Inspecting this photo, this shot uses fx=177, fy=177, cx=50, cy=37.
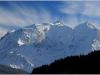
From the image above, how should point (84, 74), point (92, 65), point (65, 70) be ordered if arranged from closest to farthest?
point (84, 74) < point (92, 65) < point (65, 70)

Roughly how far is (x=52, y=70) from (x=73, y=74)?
5005mm

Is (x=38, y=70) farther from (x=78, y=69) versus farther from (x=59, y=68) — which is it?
(x=78, y=69)

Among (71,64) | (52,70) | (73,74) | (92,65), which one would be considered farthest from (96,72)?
(52,70)

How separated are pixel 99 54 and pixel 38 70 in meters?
8.49

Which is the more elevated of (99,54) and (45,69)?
(99,54)

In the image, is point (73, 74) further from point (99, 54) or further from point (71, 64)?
point (99, 54)

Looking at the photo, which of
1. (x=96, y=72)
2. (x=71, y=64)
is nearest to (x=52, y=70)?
(x=71, y=64)

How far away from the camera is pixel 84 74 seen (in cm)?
Result: 1817

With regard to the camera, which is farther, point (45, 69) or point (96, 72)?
point (45, 69)

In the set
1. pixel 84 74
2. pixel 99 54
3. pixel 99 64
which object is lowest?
pixel 84 74

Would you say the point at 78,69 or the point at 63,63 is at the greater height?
the point at 63,63

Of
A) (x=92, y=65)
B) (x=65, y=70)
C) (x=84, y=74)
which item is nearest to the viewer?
(x=84, y=74)

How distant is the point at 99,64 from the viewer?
761 inches

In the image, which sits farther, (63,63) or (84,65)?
(63,63)
